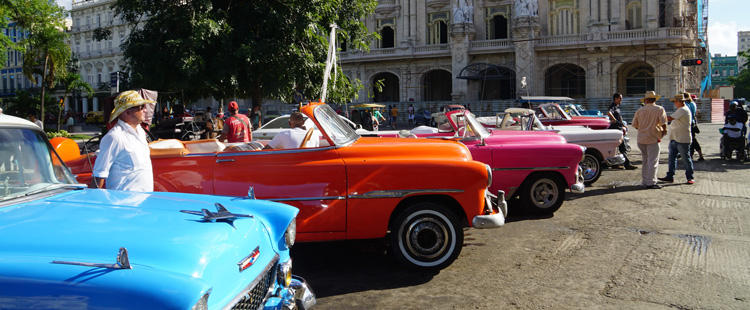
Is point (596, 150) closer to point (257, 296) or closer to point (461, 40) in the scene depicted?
point (257, 296)

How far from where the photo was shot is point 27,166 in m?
3.57

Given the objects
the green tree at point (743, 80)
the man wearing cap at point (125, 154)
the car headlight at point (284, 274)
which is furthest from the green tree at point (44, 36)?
the green tree at point (743, 80)

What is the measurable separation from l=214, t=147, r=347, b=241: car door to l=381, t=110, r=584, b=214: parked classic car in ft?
10.3

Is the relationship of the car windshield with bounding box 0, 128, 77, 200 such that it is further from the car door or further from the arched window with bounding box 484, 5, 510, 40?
the arched window with bounding box 484, 5, 510, 40

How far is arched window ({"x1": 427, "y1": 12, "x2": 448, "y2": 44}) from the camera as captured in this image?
1852 inches

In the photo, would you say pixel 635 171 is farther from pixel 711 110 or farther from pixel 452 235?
pixel 711 110

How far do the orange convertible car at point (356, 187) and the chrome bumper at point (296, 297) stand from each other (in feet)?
5.95

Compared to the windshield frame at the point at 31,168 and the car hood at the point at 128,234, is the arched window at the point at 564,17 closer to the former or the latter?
the windshield frame at the point at 31,168

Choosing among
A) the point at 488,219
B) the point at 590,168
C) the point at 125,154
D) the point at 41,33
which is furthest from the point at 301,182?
the point at 41,33

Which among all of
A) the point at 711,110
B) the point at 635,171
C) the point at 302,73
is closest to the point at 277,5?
the point at 302,73

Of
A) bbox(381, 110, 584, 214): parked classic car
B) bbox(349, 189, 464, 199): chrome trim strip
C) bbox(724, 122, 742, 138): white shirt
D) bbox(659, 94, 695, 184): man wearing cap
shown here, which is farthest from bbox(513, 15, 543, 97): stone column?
bbox(349, 189, 464, 199): chrome trim strip

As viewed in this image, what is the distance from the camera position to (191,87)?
16297 mm

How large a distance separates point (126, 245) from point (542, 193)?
6.73 metres

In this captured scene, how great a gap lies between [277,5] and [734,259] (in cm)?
1309
